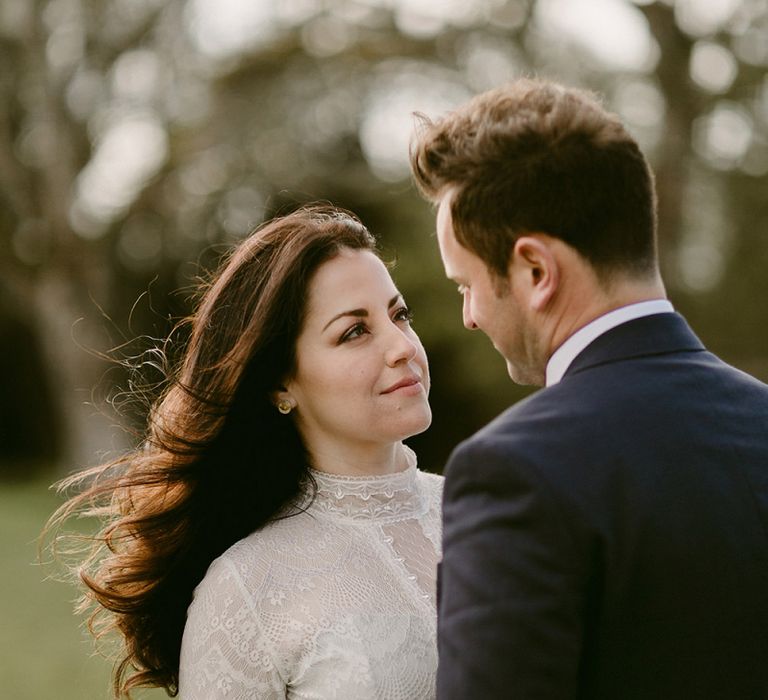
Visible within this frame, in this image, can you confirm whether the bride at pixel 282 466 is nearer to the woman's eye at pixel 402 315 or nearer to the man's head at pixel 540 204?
the woman's eye at pixel 402 315

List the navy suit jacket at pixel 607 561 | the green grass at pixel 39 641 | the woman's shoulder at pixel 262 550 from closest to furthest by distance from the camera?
the navy suit jacket at pixel 607 561
the woman's shoulder at pixel 262 550
the green grass at pixel 39 641

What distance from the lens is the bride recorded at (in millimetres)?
2943

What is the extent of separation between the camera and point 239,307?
3.26m

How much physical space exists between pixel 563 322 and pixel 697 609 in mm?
590

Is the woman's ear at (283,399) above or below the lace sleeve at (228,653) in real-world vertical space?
above

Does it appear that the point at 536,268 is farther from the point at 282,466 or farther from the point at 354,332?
the point at 282,466

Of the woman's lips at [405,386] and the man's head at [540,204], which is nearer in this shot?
the man's head at [540,204]


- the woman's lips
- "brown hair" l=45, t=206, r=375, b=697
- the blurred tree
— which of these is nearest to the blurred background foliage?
the blurred tree

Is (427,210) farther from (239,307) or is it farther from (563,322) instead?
(563,322)

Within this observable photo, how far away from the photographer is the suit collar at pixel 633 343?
2.02 meters

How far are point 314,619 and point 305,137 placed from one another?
13174 millimetres

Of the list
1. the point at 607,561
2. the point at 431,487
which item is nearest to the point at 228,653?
the point at 431,487

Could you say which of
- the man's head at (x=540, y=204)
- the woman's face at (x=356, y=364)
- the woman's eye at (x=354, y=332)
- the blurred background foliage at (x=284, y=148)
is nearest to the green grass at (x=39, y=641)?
the blurred background foliage at (x=284, y=148)

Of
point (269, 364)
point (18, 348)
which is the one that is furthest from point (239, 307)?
point (18, 348)
